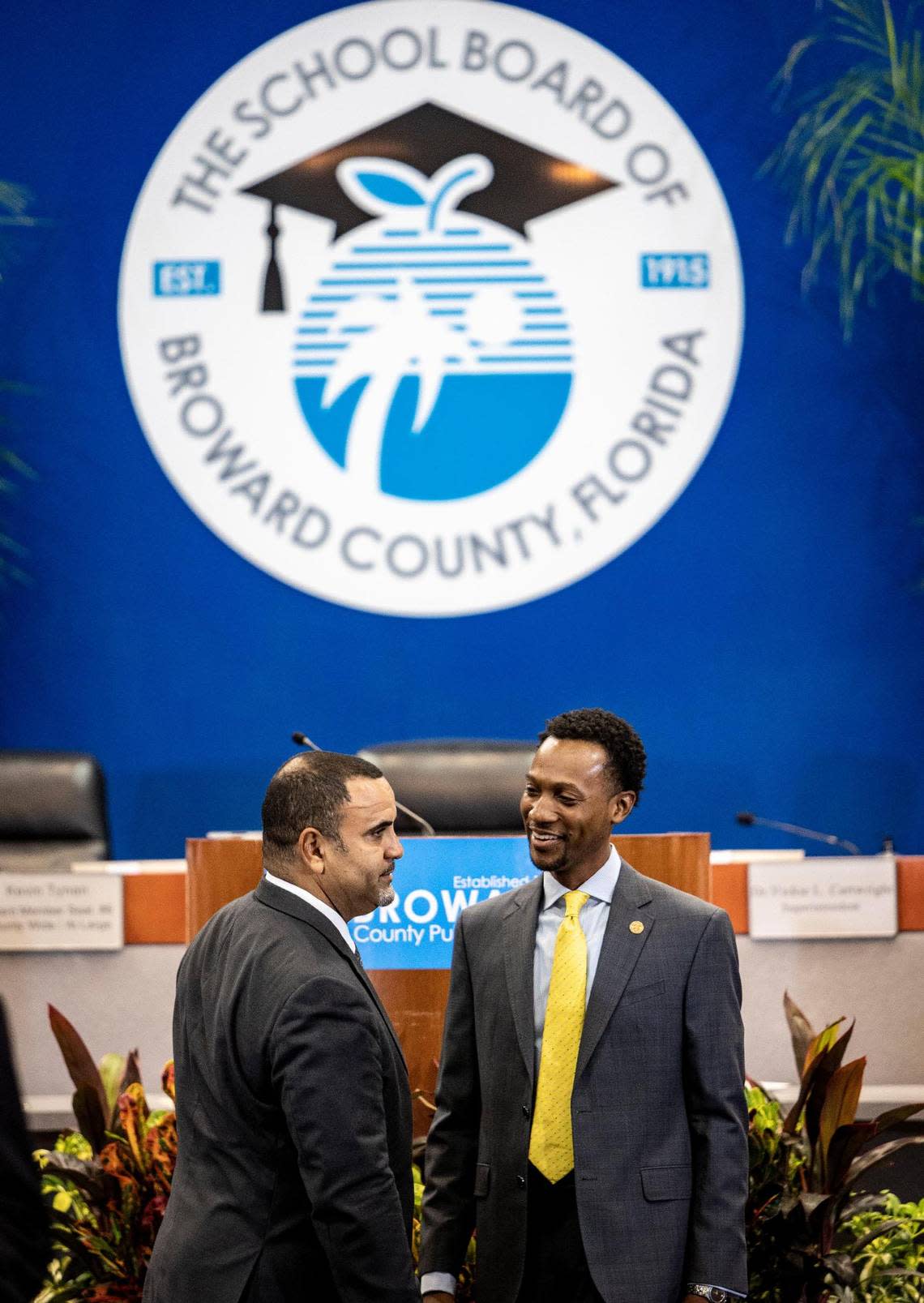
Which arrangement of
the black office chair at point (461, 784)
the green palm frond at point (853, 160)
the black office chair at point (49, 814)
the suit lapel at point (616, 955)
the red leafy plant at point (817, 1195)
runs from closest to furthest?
the suit lapel at point (616, 955), the red leafy plant at point (817, 1195), the black office chair at point (461, 784), the black office chair at point (49, 814), the green palm frond at point (853, 160)

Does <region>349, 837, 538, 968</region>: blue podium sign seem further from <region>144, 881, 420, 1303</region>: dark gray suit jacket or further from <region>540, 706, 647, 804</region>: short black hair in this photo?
<region>144, 881, 420, 1303</region>: dark gray suit jacket

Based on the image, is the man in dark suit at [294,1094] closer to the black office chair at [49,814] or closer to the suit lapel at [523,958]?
the suit lapel at [523,958]

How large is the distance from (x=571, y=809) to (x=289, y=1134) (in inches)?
22.9

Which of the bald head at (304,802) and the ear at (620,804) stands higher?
the bald head at (304,802)

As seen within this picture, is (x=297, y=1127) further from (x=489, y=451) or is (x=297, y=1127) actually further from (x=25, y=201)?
(x=25, y=201)

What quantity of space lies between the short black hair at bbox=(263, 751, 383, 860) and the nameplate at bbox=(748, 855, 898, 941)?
232 centimetres

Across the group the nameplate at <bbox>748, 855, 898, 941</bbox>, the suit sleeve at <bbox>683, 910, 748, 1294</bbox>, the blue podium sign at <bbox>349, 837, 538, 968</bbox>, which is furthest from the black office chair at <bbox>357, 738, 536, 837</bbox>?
the suit sleeve at <bbox>683, 910, 748, 1294</bbox>

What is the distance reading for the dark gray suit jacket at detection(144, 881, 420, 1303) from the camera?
1.62 metres

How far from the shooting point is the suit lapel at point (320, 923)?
5.86 feet

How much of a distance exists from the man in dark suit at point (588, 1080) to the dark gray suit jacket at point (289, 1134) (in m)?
0.22

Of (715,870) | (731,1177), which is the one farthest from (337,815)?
(715,870)

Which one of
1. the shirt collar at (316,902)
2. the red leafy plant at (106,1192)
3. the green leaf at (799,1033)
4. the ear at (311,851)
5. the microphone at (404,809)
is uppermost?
the ear at (311,851)

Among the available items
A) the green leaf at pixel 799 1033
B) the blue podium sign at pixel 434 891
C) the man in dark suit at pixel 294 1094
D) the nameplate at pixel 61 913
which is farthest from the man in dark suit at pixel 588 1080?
the nameplate at pixel 61 913

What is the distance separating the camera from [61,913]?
4039mm
